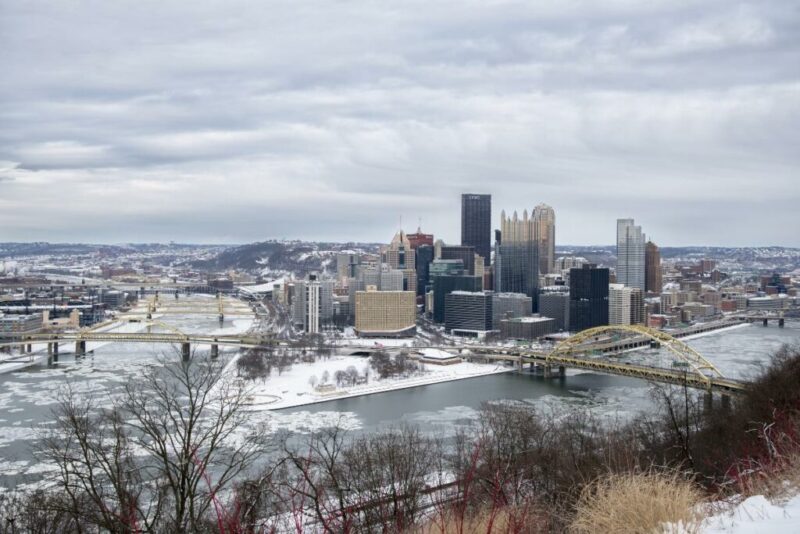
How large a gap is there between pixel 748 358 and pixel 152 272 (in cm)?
8314

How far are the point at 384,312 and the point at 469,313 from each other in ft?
18.1

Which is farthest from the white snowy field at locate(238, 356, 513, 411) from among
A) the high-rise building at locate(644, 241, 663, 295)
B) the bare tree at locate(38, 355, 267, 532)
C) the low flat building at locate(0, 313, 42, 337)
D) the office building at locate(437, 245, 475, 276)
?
the high-rise building at locate(644, 241, 663, 295)

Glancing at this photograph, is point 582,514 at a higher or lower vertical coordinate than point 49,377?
higher

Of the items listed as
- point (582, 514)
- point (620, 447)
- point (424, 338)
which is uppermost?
point (582, 514)

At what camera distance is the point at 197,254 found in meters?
143

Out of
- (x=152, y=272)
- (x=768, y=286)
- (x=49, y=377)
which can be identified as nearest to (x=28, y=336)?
(x=49, y=377)

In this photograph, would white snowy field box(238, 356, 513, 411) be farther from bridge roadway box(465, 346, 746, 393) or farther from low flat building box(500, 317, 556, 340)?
low flat building box(500, 317, 556, 340)

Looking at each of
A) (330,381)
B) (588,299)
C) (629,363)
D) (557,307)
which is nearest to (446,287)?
(557,307)

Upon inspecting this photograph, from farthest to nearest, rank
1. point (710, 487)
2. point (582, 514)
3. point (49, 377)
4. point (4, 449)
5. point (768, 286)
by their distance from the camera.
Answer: point (768, 286), point (49, 377), point (4, 449), point (710, 487), point (582, 514)

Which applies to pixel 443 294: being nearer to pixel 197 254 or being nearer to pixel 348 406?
pixel 348 406

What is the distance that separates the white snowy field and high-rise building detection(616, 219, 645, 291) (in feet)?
117

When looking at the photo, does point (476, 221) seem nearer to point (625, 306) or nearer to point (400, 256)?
point (400, 256)

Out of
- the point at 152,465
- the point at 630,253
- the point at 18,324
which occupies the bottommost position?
the point at 18,324

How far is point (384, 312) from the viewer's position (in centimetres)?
4156
